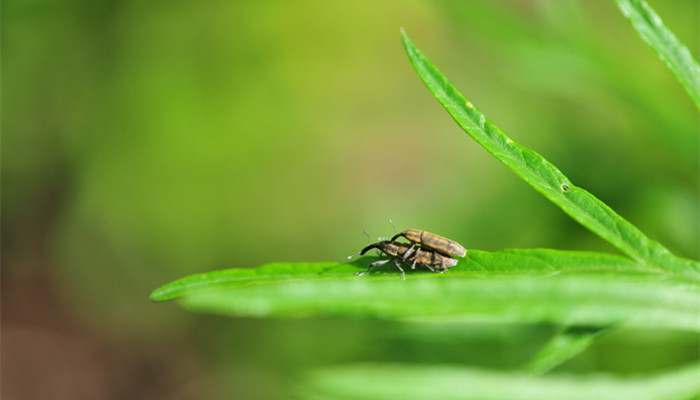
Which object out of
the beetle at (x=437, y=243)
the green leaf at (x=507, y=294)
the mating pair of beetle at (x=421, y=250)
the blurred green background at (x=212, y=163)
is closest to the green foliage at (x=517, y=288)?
the green leaf at (x=507, y=294)

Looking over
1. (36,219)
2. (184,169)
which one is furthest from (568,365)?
(36,219)

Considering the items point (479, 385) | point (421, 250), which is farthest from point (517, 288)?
point (421, 250)

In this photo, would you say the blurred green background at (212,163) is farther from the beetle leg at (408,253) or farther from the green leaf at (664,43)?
the green leaf at (664,43)

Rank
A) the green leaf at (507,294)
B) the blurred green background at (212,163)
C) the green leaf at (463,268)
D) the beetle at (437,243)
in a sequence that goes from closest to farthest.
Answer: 1. the green leaf at (507,294)
2. the green leaf at (463,268)
3. the beetle at (437,243)
4. the blurred green background at (212,163)

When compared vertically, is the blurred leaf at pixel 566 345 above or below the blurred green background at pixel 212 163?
below

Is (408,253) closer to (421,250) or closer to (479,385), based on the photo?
(421,250)

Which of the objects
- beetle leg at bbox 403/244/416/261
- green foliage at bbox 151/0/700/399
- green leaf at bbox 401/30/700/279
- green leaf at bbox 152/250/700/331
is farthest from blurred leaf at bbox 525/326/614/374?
beetle leg at bbox 403/244/416/261

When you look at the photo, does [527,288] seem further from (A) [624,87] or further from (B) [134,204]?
(B) [134,204]

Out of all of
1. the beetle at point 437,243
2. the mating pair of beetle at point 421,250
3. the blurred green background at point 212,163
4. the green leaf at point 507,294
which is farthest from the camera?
the blurred green background at point 212,163

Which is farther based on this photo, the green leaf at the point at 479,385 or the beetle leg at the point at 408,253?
the beetle leg at the point at 408,253
